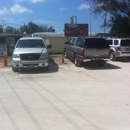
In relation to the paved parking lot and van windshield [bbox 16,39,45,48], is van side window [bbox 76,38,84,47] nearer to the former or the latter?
van windshield [bbox 16,39,45,48]

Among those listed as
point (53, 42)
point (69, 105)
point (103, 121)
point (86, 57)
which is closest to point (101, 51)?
point (86, 57)

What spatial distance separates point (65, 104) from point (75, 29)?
21.2 metres

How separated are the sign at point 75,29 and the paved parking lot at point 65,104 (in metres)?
17.3

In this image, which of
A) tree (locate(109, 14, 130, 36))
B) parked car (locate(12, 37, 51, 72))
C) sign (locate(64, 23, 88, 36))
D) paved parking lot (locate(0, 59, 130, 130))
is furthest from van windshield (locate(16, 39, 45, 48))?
tree (locate(109, 14, 130, 36))

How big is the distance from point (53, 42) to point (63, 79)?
16.5 m

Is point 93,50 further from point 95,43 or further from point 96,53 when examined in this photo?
point 95,43

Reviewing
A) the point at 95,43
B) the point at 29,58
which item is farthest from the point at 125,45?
the point at 29,58

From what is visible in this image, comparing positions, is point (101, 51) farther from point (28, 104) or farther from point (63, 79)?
point (28, 104)

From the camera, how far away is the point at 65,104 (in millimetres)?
6184

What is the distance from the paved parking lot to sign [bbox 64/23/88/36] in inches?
683

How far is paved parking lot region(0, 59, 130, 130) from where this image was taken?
4.73 metres

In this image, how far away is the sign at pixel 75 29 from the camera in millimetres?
26453

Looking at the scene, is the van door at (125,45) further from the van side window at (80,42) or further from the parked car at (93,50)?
the van side window at (80,42)

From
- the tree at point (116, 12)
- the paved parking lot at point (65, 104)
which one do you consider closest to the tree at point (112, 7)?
the tree at point (116, 12)
